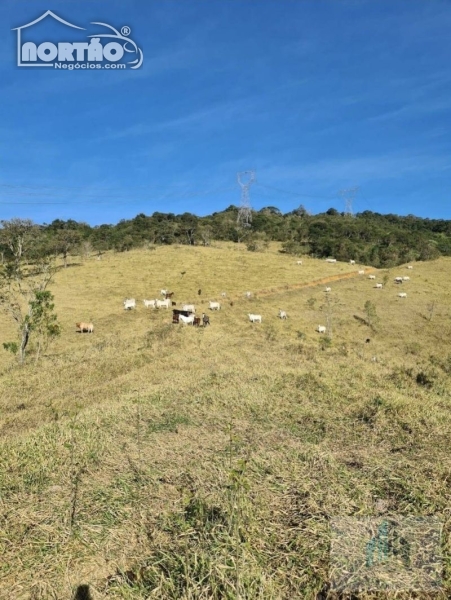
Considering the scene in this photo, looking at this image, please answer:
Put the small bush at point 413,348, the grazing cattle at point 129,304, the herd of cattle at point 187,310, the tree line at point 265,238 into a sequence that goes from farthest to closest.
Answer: the tree line at point 265,238, the grazing cattle at point 129,304, the herd of cattle at point 187,310, the small bush at point 413,348

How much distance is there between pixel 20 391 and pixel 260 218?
101m

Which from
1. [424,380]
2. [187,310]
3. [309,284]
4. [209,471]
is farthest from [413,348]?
[309,284]

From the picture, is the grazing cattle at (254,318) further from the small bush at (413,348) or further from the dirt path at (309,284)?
the small bush at (413,348)

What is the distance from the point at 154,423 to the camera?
6.39 m

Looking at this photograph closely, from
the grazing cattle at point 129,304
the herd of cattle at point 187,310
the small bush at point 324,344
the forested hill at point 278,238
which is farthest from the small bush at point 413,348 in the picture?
the forested hill at point 278,238

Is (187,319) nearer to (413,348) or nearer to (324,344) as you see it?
(324,344)

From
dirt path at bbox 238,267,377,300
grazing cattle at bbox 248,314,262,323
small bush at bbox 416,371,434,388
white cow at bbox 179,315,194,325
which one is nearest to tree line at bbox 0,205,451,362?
dirt path at bbox 238,267,377,300

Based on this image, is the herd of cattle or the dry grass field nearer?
the dry grass field

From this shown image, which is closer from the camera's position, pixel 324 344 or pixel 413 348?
pixel 324 344

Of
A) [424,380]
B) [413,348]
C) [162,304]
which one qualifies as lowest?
[413,348]

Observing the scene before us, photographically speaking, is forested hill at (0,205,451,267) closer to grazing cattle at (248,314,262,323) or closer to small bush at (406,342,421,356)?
grazing cattle at (248,314,262,323)

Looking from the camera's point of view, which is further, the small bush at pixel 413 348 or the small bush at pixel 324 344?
the small bush at pixel 413 348

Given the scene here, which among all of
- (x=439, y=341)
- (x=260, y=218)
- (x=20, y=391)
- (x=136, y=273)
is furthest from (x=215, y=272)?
(x=260, y=218)

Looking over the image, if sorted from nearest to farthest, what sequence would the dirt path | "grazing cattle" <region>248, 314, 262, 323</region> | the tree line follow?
1. "grazing cattle" <region>248, 314, 262, 323</region>
2. the dirt path
3. the tree line
